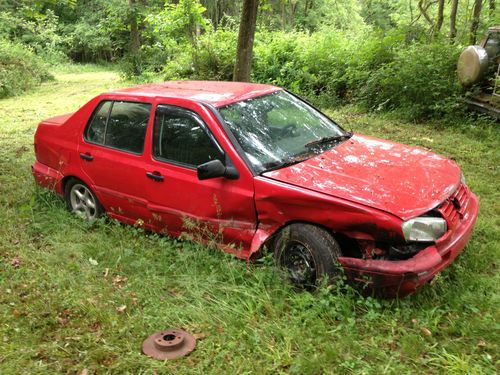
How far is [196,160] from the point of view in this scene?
4281mm

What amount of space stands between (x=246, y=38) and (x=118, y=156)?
5459 mm

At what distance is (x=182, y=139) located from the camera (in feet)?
14.5

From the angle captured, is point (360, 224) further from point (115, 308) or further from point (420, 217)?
point (115, 308)

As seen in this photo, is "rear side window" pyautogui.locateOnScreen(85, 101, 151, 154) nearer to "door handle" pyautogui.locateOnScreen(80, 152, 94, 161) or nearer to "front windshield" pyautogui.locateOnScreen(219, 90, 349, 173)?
"door handle" pyautogui.locateOnScreen(80, 152, 94, 161)

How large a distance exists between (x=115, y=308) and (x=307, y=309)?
60.1 inches

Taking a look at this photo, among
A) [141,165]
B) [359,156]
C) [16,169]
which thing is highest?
[359,156]

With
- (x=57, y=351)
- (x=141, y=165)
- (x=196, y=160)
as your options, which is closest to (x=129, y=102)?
(x=141, y=165)

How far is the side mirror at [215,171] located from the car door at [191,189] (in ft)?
0.21

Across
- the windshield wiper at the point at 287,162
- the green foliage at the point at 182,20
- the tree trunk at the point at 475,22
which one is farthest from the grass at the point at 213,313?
the green foliage at the point at 182,20

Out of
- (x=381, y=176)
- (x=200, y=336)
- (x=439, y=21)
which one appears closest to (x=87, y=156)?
(x=200, y=336)

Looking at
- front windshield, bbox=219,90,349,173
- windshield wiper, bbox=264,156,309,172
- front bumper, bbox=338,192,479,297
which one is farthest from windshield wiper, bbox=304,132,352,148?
front bumper, bbox=338,192,479,297

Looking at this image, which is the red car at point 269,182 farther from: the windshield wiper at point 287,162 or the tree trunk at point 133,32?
the tree trunk at point 133,32

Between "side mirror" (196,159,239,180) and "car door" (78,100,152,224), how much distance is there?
3.36 ft

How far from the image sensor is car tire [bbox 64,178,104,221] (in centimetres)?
539
